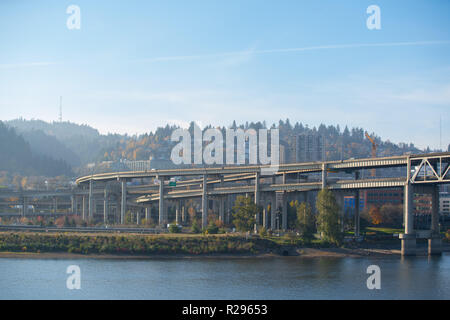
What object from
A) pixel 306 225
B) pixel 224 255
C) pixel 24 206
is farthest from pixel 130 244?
pixel 24 206

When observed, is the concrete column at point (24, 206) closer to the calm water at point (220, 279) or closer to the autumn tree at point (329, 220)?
the calm water at point (220, 279)

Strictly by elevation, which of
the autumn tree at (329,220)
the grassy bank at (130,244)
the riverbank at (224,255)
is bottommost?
the riverbank at (224,255)

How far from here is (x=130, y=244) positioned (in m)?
64.9

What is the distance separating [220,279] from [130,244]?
20.2m

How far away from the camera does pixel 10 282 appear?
44.7 meters

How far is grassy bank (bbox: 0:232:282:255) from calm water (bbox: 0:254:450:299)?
385cm

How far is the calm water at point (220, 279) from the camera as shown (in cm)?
4181

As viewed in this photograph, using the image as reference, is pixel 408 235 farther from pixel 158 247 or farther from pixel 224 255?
pixel 158 247

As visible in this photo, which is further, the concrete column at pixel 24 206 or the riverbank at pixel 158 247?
the concrete column at pixel 24 206

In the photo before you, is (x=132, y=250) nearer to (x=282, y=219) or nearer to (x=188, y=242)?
(x=188, y=242)

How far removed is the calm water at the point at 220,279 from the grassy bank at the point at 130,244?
3.85 meters

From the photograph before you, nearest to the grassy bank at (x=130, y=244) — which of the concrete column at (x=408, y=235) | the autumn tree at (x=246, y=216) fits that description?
the autumn tree at (x=246, y=216)
